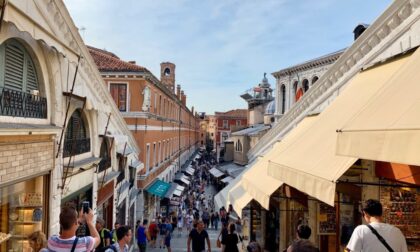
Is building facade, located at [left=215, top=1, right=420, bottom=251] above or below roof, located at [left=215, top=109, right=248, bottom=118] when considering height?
below

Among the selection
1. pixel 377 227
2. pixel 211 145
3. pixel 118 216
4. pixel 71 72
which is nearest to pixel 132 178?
pixel 118 216

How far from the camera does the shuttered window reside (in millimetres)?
6117

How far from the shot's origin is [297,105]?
13250 millimetres

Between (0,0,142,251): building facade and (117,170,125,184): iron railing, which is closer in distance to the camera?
(0,0,142,251): building facade

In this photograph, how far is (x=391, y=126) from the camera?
348 centimetres

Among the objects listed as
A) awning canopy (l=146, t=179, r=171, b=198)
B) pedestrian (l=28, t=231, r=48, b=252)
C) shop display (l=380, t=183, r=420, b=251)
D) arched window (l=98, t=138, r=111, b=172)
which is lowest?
awning canopy (l=146, t=179, r=171, b=198)

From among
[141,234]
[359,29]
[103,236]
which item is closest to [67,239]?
[103,236]

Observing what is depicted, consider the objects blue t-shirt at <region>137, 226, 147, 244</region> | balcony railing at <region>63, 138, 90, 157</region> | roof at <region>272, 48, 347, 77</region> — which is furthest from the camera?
roof at <region>272, 48, 347, 77</region>

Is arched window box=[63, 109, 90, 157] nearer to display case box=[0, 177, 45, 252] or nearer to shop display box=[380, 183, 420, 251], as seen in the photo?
display case box=[0, 177, 45, 252]

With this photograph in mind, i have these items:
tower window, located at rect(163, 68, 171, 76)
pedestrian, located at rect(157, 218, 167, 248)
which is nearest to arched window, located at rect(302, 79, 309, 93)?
pedestrian, located at rect(157, 218, 167, 248)

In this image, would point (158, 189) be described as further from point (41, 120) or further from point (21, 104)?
point (21, 104)

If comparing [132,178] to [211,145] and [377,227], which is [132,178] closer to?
[377,227]

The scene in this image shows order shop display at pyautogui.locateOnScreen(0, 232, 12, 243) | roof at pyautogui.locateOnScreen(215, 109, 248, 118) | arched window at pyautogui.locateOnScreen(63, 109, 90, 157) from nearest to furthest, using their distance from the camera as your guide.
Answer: shop display at pyautogui.locateOnScreen(0, 232, 12, 243) < arched window at pyautogui.locateOnScreen(63, 109, 90, 157) < roof at pyautogui.locateOnScreen(215, 109, 248, 118)

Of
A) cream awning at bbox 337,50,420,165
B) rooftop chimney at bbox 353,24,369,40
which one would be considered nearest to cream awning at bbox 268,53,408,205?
cream awning at bbox 337,50,420,165
